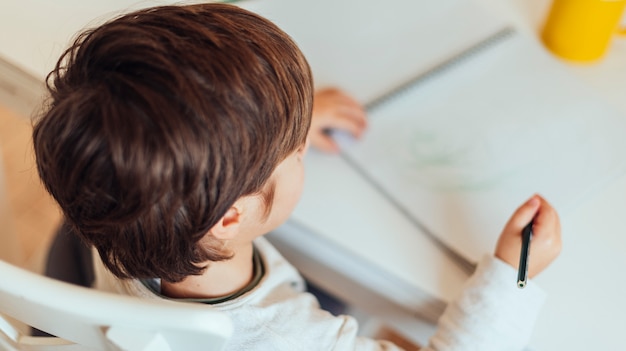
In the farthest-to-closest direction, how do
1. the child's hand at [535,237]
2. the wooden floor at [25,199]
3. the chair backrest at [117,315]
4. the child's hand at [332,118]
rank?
1. the wooden floor at [25,199]
2. the child's hand at [332,118]
3. the child's hand at [535,237]
4. the chair backrest at [117,315]

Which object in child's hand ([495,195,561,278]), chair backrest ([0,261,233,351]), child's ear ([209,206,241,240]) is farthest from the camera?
child's hand ([495,195,561,278])

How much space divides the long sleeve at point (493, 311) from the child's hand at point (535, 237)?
0.7 inches

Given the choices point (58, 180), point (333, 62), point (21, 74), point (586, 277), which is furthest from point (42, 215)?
point (586, 277)

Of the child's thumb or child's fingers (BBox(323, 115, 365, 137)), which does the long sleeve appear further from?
child's fingers (BBox(323, 115, 365, 137))

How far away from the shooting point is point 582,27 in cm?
77

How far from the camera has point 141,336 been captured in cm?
40

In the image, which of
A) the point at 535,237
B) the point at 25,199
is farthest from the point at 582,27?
the point at 25,199

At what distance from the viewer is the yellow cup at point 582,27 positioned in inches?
29.3

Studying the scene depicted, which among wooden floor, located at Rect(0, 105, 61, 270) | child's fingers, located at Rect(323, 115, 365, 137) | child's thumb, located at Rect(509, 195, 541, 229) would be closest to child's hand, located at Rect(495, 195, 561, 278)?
child's thumb, located at Rect(509, 195, 541, 229)

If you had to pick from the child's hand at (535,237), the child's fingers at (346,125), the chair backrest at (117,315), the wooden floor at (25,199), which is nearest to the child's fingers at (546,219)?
the child's hand at (535,237)

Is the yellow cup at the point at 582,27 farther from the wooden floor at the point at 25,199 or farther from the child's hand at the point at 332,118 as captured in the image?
the wooden floor at the point at 25,199

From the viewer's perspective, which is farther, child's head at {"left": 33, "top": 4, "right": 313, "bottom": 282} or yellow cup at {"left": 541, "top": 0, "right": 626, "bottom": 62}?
yellow cup at {"left": 541, "top": 0, "right": 626, "bottom": 62}

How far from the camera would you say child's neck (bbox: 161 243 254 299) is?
586mm

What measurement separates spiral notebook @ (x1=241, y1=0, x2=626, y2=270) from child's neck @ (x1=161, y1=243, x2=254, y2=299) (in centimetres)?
8
